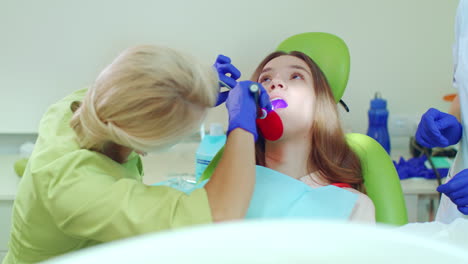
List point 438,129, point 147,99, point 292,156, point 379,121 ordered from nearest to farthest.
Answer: point 147,99
point 438,129
point 292,156
point 379,121

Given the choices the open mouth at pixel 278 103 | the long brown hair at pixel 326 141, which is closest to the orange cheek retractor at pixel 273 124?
the open mouth at pixel 278 103

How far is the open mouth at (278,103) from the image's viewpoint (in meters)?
1.52

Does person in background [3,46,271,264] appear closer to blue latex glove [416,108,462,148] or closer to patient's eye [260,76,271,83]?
patient's eye [260,76,271,83]

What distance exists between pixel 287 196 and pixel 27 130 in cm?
146

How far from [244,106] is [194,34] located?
3.57ft

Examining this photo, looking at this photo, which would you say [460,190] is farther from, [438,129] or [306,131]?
[306,131]

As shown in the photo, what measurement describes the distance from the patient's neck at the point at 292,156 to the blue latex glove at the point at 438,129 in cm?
36

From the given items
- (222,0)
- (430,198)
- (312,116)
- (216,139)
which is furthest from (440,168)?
(222,0)

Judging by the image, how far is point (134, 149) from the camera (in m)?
1.07

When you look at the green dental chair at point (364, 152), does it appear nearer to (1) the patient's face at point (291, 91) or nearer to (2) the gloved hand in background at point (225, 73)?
(1) the patient's face at point (291, 91)

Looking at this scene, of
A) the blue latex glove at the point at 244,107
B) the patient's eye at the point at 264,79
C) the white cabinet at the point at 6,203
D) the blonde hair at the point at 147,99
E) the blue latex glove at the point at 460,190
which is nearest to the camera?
the blonde hair at the point at 147,99

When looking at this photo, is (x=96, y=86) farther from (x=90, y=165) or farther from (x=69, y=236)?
(x=69, y=236)

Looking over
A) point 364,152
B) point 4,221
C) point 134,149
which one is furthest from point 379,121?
point 4,221

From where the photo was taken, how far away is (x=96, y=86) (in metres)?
1.05
